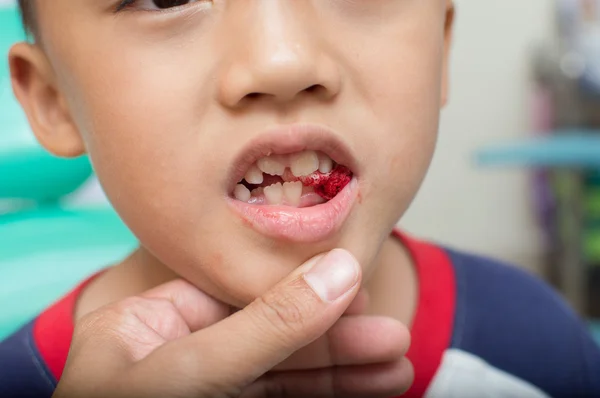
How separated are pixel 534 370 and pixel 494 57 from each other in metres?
2.15

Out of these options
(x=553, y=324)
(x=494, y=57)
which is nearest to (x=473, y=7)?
(x=494, y=57)

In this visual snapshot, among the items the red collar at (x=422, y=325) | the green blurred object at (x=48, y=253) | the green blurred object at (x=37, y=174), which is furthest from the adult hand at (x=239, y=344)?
the green blurred object at (x=37, y=174)

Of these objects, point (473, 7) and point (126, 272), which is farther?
point (473, 7)

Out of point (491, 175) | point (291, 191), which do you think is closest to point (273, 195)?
point (291, 191)

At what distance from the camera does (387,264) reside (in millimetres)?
870

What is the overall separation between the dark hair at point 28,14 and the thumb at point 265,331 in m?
0.40

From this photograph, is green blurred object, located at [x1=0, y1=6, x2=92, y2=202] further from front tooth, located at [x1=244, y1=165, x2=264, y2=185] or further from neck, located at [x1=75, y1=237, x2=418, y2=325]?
front tooth, located at [x1=244, y1=165, x2=264, y2=185]

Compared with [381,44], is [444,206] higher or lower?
lower

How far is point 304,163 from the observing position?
1.89ft

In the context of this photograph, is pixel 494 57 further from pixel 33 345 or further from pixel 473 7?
pixel 33 345

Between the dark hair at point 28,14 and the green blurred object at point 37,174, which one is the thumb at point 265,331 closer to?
the dark hair at point 28,14

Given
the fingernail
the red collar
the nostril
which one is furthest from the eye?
the red collar

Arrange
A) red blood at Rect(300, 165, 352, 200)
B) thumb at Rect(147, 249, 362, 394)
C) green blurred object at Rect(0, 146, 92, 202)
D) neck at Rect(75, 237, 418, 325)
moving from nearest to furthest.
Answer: thumb at Rect(147, 249, 362, 394), red blood at Rect(300, 165, 352, 200), neck at Rect(75, 237, 418, 325), green blurred object at Rect(0, 146, 92, 202)

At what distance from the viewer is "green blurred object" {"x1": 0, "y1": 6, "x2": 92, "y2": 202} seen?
3.96 ft
